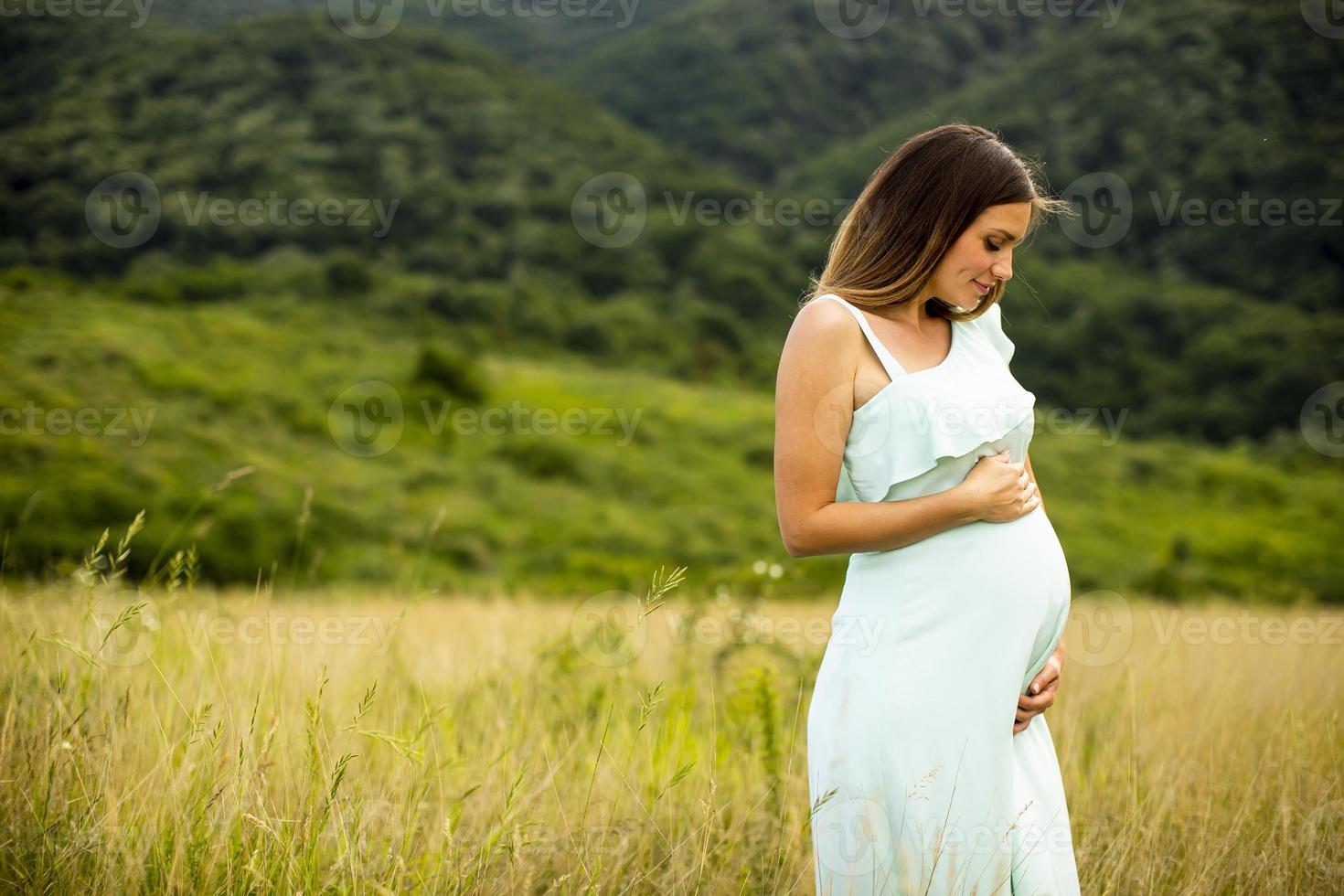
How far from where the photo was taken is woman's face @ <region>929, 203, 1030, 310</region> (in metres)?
2.10

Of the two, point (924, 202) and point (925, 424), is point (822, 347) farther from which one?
point (924, 202)

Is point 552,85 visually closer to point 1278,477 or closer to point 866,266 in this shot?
point 1278,477

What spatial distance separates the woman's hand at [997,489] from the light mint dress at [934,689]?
0.13ft

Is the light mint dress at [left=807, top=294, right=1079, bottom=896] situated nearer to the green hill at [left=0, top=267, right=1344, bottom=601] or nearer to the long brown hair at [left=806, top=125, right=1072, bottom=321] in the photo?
the long brown hair at [left=806, top=125, right=1072, bottom=321]

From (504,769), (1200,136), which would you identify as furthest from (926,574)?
(1200,136)

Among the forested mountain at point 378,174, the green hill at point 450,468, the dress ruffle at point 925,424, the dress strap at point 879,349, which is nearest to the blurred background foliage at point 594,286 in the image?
the green hill at point 450,468

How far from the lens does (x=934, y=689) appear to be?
6.24ft

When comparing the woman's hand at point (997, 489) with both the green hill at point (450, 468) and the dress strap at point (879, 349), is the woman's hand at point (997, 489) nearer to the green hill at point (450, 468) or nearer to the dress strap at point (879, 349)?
the dress strap at point (879, 349)

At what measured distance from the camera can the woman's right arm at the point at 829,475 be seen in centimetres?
191

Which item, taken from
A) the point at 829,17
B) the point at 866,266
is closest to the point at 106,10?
the point at 829,17

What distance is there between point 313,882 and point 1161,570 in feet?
94.3

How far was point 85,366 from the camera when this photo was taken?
30.8 meters

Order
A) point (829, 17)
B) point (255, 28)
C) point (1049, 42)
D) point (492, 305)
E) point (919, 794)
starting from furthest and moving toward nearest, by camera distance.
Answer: point (829, 17)
point (1049, 42)
point (255, 28)
point (492, 305)
point (919, 794)

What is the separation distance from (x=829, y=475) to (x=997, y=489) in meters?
0.34
